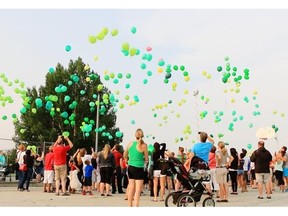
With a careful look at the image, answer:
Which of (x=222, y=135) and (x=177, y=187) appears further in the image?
(x=222, y=135)

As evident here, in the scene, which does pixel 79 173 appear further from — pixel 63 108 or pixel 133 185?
pixel 63 108

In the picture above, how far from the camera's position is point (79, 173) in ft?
50.3

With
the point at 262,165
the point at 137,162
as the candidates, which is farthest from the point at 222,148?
the point at 137,162

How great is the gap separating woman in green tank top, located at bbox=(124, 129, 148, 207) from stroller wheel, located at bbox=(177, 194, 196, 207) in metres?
1.12

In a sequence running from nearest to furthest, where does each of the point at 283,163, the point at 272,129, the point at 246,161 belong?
1. the point at 283,163
2. the point at 246,161
3. the point at 272,129

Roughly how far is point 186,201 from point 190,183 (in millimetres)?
375

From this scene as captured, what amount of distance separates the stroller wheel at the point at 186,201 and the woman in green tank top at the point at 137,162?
1121 millimetres

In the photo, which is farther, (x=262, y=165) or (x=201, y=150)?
(x=262, y=165)

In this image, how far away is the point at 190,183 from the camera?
9.99 metres

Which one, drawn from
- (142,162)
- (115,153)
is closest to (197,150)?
(142,162)

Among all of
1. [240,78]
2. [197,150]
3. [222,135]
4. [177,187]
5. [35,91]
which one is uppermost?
[35,91]

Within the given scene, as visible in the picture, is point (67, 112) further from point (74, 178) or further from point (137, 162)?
point (137, 162)

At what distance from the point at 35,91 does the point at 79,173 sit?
30226 mm

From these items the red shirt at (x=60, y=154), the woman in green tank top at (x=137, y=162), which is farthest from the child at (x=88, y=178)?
the woman in green tank top at (x=137, y=162)
